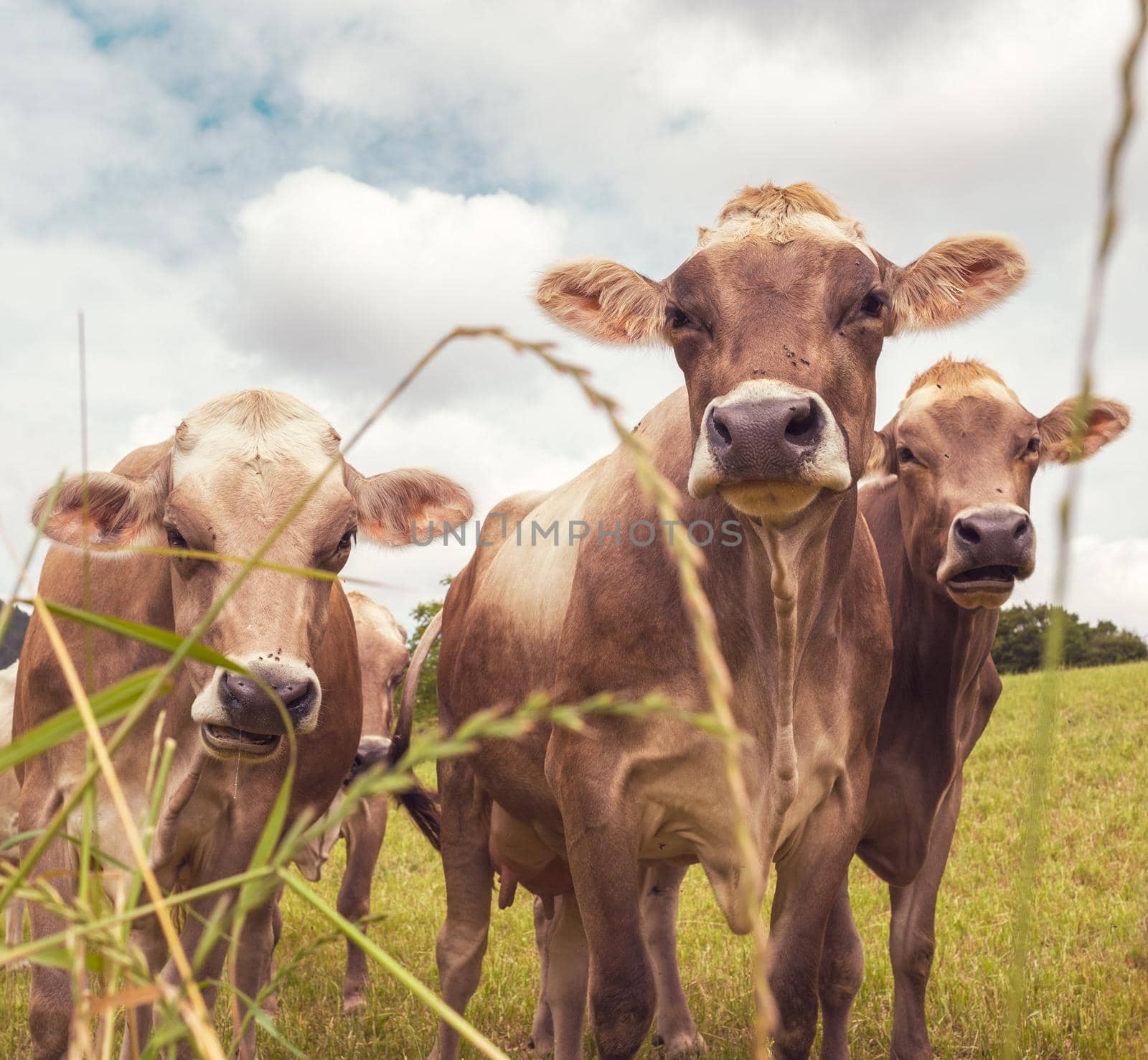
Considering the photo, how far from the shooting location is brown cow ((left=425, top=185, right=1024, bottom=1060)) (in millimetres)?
3146

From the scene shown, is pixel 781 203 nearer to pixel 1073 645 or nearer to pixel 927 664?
pixel 927 664

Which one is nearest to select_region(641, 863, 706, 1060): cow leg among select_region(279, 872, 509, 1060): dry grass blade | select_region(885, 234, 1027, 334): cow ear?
select_region(885, 234, 1027, 334): cow ear

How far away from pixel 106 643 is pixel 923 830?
3364 millimetres

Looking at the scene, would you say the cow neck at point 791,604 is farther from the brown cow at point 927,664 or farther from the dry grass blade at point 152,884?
the dry grass blade at point 152,884

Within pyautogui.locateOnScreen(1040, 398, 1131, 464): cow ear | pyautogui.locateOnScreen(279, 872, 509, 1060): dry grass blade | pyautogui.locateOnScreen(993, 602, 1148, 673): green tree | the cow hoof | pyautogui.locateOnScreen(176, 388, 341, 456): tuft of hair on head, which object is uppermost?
pyautogui.locateOnScreen(993, 602, 1148, 673): green tree

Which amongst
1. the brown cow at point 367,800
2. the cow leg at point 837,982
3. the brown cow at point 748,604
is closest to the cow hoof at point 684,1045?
the cow leg at point 837,982

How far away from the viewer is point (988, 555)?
410 cm

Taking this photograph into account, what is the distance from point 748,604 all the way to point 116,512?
92.2 inches

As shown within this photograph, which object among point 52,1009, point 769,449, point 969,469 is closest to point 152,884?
point 769,449

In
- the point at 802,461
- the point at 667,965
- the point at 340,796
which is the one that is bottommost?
the point at 667,965

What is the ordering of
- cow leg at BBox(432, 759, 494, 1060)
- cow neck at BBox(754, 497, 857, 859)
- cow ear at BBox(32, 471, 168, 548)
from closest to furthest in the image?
1. cow neck at BBox(754, 497, 857, 859)
2. cow ear at BBox(32, 471, 168, 548)
3. cow leg at BBox(432, 759, 494, 1060)

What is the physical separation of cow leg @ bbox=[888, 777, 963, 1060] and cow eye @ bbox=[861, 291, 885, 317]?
8.30 feet

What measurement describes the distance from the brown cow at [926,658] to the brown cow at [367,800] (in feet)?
7.32

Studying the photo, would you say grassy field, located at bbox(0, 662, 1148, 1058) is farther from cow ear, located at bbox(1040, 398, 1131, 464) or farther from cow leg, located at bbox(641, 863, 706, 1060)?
cow ear, located at bbox(1040, 398, 1131, 464)
